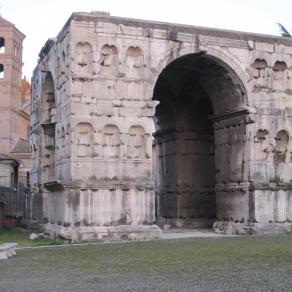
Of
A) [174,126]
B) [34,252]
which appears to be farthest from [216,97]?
[34,252]

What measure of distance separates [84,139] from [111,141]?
3.11ft

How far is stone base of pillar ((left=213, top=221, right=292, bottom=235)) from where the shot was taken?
894 inches

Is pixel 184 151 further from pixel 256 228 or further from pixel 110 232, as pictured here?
pixel 110 232

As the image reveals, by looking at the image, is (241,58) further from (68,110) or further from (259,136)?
(68,110)

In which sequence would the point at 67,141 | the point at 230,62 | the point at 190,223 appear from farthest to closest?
the point at 190,223 → the point at 230,62 → the point at 67,141

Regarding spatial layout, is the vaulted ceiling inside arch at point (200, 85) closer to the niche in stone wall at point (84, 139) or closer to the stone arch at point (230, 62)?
the stone arch at point (230, 62)

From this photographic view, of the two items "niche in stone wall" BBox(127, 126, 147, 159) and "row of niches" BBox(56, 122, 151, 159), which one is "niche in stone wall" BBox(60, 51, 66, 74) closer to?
"row of niches" BBox(56, 122, 151, 159)

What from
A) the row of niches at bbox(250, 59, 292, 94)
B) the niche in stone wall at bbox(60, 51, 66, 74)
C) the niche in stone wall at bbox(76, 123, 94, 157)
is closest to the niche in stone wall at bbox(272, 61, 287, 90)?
the row of niches at bbox(250, 59, 292, 94)

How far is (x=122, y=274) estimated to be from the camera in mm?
12180

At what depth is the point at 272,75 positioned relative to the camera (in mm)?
24297

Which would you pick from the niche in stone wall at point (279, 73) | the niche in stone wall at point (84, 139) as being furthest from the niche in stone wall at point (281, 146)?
the niche in stone wall at point (84, 139)

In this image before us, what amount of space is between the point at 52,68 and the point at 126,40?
4203 mm

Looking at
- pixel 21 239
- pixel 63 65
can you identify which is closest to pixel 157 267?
pixel 21 239

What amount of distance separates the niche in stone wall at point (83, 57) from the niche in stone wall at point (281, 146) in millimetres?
7819
